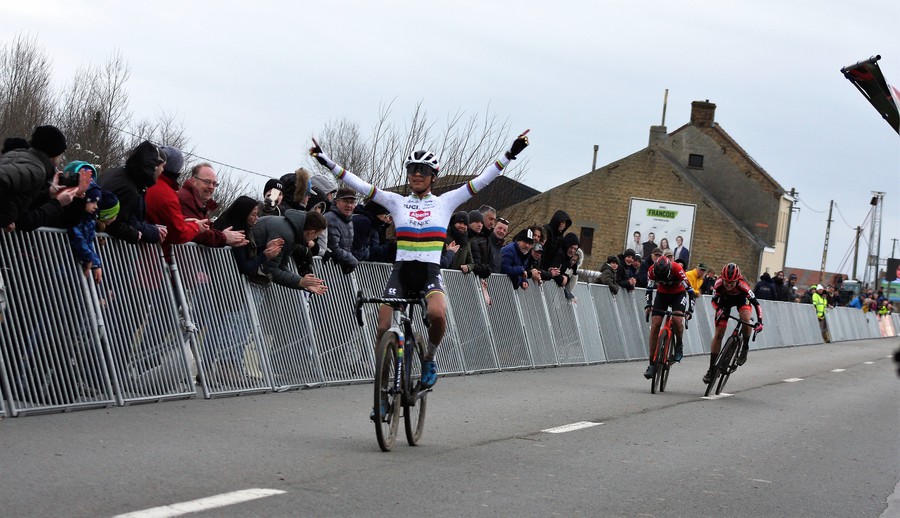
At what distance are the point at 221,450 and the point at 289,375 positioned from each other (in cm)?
498

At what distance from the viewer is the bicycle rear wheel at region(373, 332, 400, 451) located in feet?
28.5

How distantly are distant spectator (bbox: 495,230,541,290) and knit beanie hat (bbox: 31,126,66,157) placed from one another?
35.1 ft

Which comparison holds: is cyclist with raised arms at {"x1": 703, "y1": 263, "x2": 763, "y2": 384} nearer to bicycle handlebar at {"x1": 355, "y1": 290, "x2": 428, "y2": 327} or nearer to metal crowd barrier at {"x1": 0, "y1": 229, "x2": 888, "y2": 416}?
metal crowd barrier at {"x1": 0, "y1": 229, "x2": 888, "y2": 416}

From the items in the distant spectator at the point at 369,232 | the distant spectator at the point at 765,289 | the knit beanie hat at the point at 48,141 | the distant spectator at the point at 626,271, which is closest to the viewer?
the knit beanie hat at the point at 48,141

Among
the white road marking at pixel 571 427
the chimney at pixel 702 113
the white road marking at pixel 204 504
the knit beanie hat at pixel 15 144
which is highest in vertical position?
the chimney at pixel 702 113

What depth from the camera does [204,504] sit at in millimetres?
6352

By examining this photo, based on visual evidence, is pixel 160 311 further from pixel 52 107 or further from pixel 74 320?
pixel 52 107

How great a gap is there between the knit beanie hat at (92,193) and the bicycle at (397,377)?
249cm

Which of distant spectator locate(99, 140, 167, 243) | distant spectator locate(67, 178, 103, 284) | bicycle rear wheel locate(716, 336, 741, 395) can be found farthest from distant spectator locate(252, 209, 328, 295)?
bicycle rear wheel locate(716, 336, 741, 395)

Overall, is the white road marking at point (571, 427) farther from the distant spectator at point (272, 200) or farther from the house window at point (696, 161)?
the house window at point (696, 161)

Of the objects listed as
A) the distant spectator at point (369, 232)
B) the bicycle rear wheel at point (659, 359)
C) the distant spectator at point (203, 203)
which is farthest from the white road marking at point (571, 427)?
the bicycle rear wheel at point (659, 359)

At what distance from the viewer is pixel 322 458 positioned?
27.3ft

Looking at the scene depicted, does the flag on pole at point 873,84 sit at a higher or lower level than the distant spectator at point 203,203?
higher

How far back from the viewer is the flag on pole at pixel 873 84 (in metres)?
6.05
